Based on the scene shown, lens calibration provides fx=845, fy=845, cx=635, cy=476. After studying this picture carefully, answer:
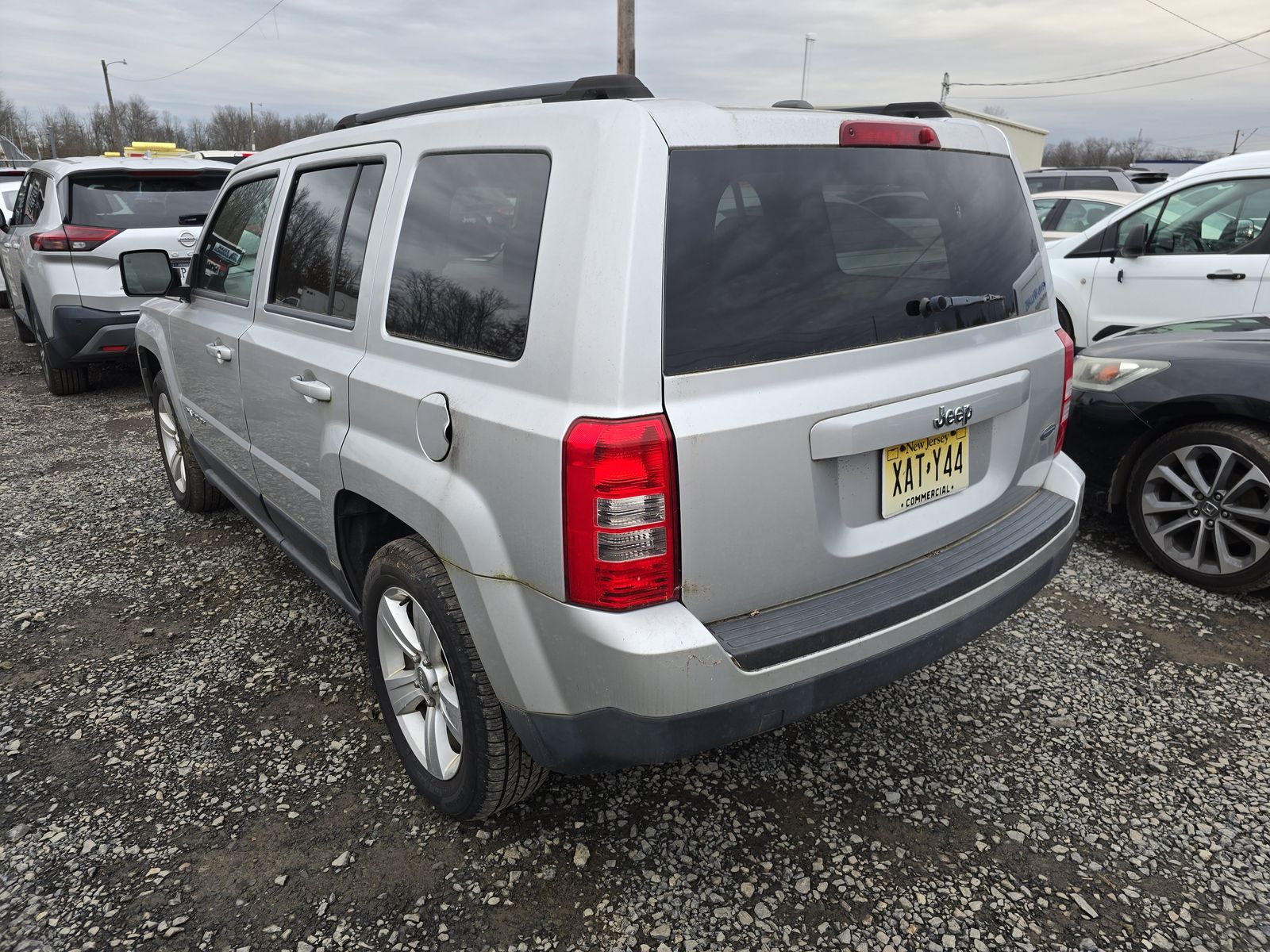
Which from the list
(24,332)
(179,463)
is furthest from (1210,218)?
(24,332)

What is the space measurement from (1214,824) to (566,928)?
1.78 metres

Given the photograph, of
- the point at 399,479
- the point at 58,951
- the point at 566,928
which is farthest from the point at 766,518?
the point at 58,951

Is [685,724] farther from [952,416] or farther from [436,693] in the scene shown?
[952,416]

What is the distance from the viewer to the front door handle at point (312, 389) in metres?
2.49

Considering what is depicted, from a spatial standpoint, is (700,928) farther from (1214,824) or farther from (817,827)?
(1214,824)

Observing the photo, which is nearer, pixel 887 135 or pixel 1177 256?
pixel 887 135

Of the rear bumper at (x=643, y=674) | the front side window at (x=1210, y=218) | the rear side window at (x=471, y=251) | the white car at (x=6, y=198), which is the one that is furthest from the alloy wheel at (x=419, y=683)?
the white car at (x=6, y=198)

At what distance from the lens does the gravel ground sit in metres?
2.05

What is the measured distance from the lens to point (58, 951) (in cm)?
200

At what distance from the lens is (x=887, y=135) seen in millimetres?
2068

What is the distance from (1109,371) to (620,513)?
10.4 feet

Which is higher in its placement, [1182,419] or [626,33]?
[626,33]

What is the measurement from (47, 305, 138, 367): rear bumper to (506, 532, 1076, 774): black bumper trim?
21.7ft

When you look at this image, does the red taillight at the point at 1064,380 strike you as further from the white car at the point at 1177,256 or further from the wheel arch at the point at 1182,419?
the white car at the point at 1177,256
